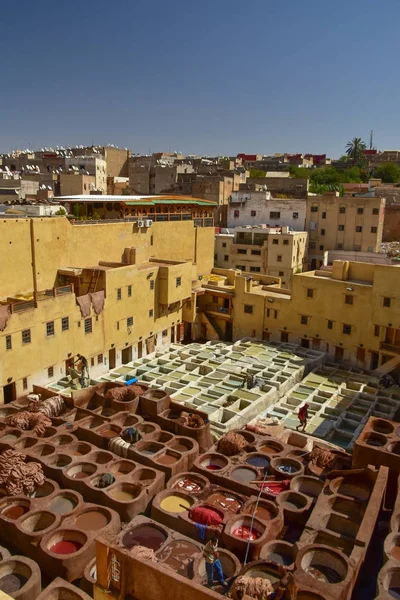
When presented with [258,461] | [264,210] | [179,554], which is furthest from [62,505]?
[264,210]

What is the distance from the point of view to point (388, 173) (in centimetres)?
8288

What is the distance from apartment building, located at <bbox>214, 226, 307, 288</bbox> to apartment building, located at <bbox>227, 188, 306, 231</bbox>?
3601mm

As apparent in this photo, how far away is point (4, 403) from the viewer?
81.1ft

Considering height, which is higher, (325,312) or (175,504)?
(325,312)

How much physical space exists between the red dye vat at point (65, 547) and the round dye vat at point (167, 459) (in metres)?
5.10

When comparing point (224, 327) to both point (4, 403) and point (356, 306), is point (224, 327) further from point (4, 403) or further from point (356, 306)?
point (4, 403)

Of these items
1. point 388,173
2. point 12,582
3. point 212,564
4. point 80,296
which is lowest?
point 12,582

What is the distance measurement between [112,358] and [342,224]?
30130 millimetres

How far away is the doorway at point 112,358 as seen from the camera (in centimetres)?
3098

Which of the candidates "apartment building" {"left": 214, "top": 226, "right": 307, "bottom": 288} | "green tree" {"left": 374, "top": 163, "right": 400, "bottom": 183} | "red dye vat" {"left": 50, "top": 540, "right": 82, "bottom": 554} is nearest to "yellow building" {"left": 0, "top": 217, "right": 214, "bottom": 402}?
"red dye vat" {"left": 50, "top": 540, "right": 82, "bottom": 554}

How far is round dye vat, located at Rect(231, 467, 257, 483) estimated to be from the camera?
19.6m

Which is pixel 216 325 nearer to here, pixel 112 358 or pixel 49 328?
pixel 112 358

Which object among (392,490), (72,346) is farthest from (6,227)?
(392,490)

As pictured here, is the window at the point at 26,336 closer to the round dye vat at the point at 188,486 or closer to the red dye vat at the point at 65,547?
the round dye vat at the point at 188,486
